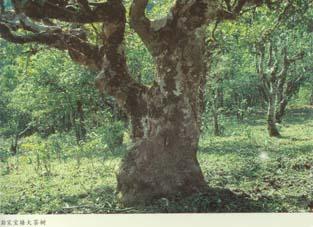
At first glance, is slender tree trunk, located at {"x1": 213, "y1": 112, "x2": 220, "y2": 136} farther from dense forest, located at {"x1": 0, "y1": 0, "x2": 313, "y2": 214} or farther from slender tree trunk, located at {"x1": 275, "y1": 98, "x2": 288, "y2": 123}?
slender tree trunk, located at {"x1": 275, "y1": 98, "x2": 288, "y2": 123}

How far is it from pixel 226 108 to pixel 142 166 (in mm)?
1338

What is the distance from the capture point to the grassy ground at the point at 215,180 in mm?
3424

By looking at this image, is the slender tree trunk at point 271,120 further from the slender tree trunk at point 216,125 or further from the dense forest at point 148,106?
the slender tree trunk at point 216,125

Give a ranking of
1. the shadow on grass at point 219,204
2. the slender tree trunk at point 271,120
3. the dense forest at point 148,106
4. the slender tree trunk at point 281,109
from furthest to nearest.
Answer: the slender tree trunk at point 281,109 → the slender tree trunk at point 271,120 → the dense forest at point 148,106 → the shadow on grass at point 219,204

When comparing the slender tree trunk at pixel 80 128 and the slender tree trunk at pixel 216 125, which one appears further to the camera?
the slender tree trunk at pixel 216 125

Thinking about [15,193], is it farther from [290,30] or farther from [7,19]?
[290,30]

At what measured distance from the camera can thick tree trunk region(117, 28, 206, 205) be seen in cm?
349

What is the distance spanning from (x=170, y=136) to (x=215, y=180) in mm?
350

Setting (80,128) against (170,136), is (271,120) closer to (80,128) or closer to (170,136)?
(170,136)

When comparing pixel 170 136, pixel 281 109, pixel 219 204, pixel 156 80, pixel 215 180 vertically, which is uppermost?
pixel 156 80

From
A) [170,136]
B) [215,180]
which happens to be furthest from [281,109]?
[170,136]

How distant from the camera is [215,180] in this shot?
3594 millimetres

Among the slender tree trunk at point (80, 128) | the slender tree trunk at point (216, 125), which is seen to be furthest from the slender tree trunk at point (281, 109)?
the slender tree trunk at point (80, 128)

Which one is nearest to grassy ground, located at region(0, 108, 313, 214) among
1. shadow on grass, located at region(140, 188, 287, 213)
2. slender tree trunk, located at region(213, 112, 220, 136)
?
shadow on grass, located at region(140, 188, 287, 213)
